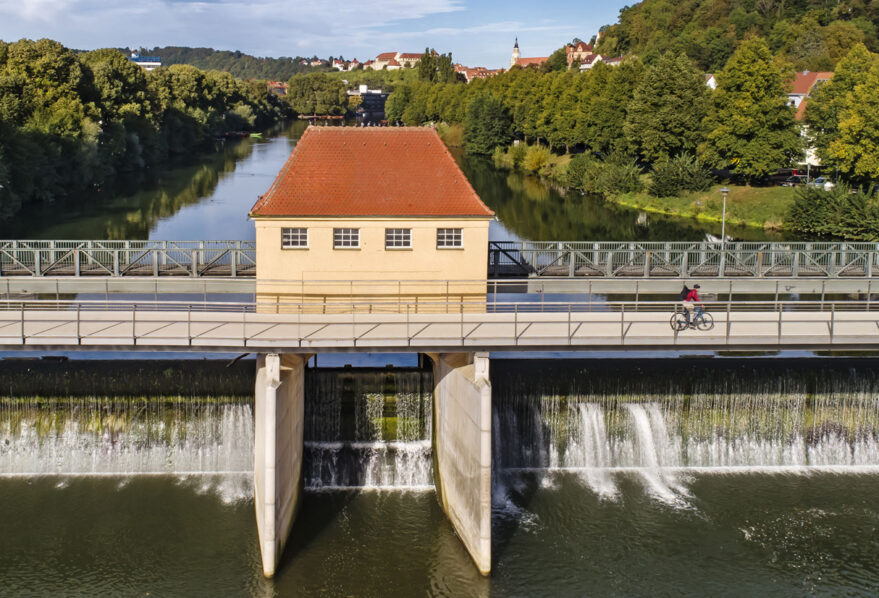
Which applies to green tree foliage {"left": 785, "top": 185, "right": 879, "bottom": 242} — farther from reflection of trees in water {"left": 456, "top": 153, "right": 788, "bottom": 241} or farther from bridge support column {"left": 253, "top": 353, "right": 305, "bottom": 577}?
bridge support column {"left": 253, "top": 353, "right": 305, "bottom": 577}

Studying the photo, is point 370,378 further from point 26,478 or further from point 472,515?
point 26,478

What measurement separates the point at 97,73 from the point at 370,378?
297 ft

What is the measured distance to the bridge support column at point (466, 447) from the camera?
24.8 m

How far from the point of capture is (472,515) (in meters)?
25.7

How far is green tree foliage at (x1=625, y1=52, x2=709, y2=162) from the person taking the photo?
3376 inches

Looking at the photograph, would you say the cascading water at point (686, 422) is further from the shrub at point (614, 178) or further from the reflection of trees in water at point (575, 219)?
the shrub at point (614, 178)

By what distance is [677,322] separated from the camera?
2856 centimetres

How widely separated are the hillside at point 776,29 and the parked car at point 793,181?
37566 millimetres

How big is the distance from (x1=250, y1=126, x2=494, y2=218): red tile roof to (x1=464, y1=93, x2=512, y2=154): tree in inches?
4085

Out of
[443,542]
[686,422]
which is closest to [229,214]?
[686,422]

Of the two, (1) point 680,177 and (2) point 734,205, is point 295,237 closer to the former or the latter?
(2) point 734,205

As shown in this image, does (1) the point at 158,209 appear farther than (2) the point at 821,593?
Yes

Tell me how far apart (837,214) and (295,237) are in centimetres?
5104

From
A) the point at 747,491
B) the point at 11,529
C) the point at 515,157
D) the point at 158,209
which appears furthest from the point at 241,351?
the point at 515,157
